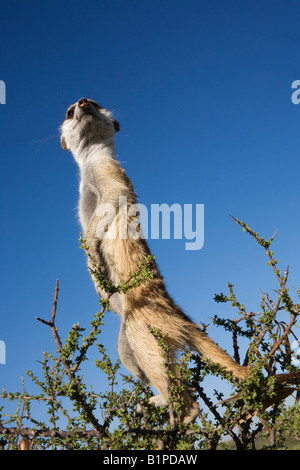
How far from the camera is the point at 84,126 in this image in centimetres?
734

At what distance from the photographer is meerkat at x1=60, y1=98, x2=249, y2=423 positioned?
446 centimetres

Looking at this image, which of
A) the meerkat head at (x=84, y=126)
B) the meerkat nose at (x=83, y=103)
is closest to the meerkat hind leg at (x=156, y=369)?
the meerkat head at (x=84, y=126)

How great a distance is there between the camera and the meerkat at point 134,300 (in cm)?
446

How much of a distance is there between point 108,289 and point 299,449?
193 centimetres

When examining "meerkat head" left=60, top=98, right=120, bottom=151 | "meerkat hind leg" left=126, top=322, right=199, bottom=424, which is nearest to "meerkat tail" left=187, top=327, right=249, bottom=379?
"meerkat hind leg" left=126, top=322, right=199, bottom=424

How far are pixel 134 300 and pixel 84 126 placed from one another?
383 centimetres

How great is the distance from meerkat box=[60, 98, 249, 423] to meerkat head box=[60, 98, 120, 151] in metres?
0.32

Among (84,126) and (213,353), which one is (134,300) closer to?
(213,353)

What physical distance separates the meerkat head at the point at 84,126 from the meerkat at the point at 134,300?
318mm

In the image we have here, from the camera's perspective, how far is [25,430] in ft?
10.5

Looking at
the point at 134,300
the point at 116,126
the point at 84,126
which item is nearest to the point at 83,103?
the point at 84,126

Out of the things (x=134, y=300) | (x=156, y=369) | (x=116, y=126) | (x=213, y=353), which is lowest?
(x=156, y=369)

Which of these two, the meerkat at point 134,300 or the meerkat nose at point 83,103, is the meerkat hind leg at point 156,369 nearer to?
the meerkat at point 134,300
